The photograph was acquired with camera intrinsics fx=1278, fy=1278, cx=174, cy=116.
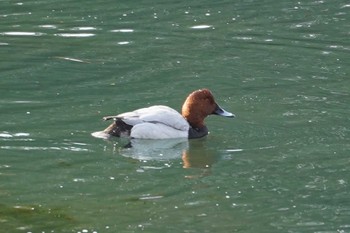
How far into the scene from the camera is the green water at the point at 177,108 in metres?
11.2

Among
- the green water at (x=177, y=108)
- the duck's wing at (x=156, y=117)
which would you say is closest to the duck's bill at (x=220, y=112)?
the green water at (x=177, y=108)

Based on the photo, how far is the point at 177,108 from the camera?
15.6 meters

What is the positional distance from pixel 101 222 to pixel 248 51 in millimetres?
8187

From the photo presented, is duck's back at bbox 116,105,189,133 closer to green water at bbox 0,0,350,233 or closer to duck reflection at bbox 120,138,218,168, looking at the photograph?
duck reflection at bbox 120,138,218,168

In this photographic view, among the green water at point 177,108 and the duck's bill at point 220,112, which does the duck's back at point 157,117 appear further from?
the duck's bill at point 220,112

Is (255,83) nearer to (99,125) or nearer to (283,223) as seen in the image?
(99,125)

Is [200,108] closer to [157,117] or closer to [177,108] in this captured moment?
[157,117]

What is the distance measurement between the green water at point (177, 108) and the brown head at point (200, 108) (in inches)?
8.4

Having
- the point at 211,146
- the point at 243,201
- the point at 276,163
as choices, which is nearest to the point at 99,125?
the point at 211,146

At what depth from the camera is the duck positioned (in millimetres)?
14164

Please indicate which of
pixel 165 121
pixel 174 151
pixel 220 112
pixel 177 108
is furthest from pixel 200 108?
pixel 174 151

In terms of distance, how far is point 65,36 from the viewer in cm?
1978

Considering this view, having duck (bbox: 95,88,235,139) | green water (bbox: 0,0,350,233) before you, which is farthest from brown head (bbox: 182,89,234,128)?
Answer: green water (bbox: 0,0,350,233)

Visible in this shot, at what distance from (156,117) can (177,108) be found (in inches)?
53.6
